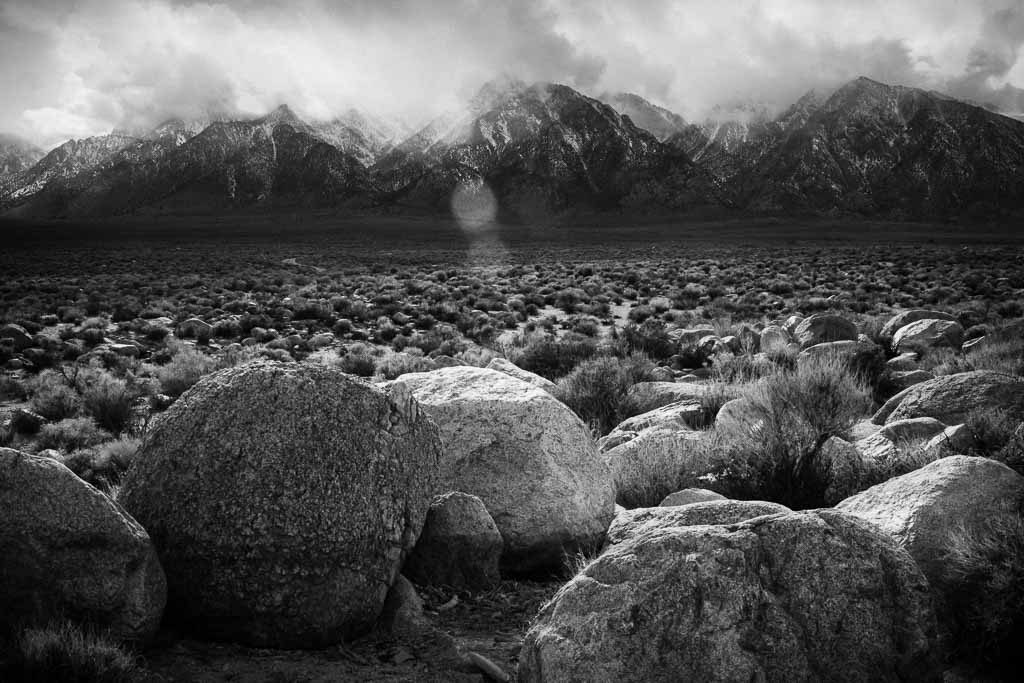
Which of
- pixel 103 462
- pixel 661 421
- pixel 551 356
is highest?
pixel 661 421

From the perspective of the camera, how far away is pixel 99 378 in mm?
12078

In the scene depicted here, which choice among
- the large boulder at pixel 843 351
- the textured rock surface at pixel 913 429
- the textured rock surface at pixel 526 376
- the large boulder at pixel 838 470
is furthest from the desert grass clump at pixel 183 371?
the large boulder at pixel 843 351

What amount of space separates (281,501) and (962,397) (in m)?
7.05

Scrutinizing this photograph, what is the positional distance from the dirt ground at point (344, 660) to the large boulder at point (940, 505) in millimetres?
2186

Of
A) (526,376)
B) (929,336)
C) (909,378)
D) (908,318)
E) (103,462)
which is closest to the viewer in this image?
(103,462)

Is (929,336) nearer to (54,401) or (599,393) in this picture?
(599,393)

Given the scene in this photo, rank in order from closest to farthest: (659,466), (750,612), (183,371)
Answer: (750,612)
(659,466)
(183,371)

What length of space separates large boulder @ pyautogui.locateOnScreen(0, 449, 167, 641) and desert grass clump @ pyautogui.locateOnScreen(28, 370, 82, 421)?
7.96 m

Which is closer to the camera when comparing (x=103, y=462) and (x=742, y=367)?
(x=103, y=462)

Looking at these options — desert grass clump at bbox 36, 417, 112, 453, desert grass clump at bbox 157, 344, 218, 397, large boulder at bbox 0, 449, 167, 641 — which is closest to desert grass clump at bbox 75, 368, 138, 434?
desert grass clump at bbox 36, 417, 112, 453

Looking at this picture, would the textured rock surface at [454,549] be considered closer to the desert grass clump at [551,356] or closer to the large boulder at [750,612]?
the large boulder at [750,612]

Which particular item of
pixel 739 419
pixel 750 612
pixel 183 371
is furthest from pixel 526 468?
pixel 183 371

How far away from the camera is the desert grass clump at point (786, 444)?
19.2 feet

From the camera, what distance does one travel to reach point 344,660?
3.68 meters
